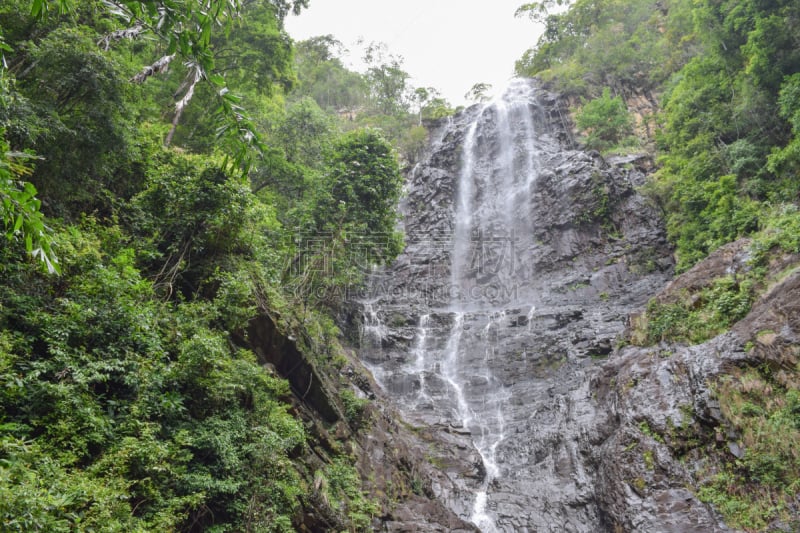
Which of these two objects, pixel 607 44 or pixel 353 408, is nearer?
pixel 353 408

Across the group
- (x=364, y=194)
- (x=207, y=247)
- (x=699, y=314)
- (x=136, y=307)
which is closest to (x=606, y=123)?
(x=699, y=314)

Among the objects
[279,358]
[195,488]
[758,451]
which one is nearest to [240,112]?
[195,488]

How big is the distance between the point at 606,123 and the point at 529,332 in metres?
16.1

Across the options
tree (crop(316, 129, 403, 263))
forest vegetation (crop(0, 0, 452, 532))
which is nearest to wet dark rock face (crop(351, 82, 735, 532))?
forest vegetation (crop(0, 0, 452, 532))

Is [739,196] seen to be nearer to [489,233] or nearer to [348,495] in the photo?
[489,233]

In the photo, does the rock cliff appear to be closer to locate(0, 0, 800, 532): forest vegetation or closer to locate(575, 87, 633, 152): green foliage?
locate(0, 0, 800, 532): forest vegetation

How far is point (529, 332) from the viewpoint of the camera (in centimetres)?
1891

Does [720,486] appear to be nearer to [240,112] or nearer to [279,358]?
[279,358]

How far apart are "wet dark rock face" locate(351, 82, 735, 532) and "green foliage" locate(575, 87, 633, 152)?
2035 mm

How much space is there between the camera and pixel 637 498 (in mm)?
9414

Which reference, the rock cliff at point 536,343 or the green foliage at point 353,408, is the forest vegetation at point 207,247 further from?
the rock cliff at point 536,343

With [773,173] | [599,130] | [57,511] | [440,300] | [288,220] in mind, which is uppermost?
[599,130]

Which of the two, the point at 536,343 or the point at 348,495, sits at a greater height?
the point at 536,343

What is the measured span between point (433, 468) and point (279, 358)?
598cm
